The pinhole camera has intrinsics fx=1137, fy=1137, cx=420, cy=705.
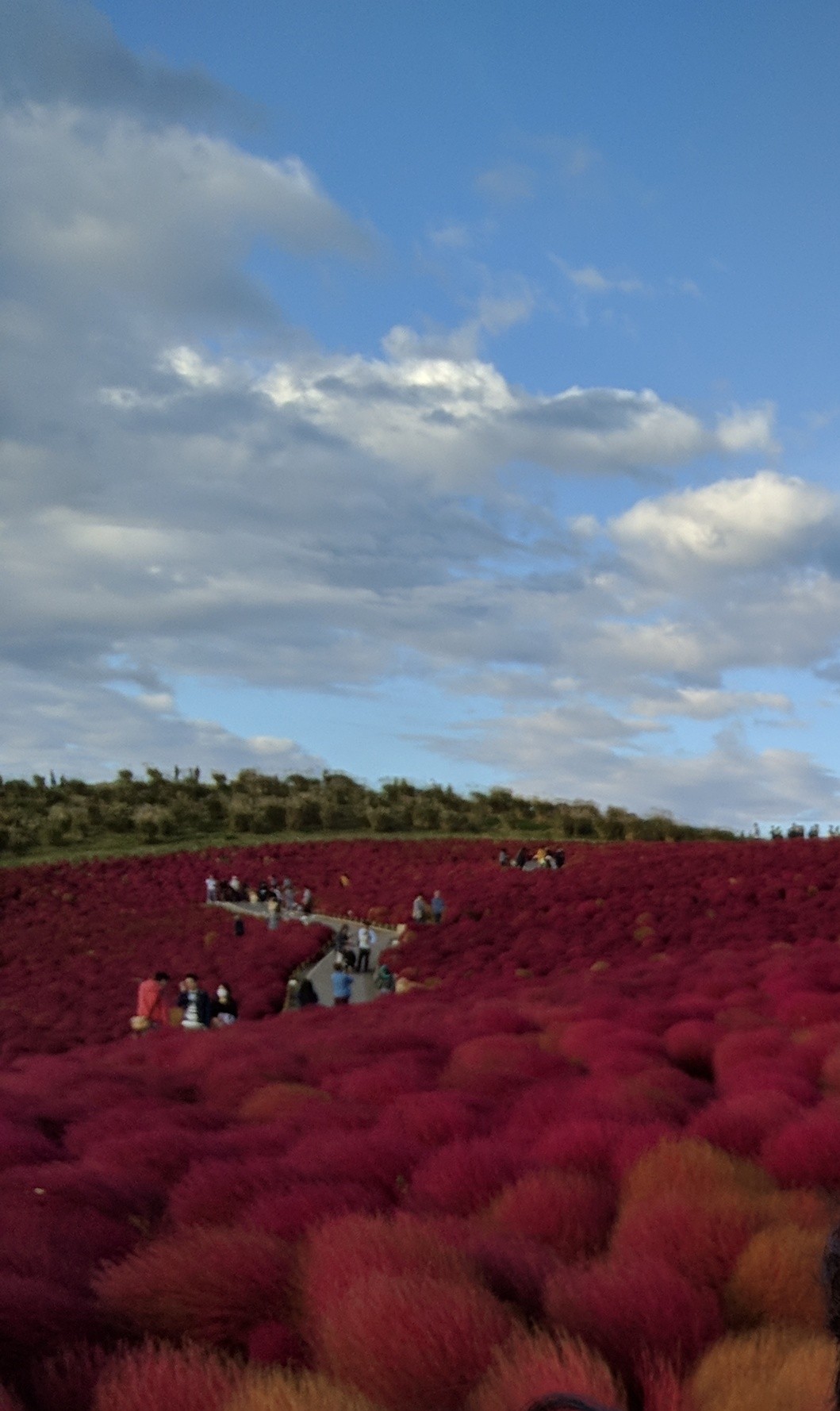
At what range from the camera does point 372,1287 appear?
7.72ft

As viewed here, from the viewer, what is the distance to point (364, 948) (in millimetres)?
18750

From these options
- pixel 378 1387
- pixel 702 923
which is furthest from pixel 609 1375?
pixel 702 923

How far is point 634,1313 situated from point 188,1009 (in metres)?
10.7

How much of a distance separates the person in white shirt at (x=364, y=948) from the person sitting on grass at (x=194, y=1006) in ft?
18.7

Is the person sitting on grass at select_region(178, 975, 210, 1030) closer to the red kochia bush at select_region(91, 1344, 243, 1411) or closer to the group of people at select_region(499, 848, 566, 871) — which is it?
the red kochia bush at select_region(91, 1344, 243, 1411)

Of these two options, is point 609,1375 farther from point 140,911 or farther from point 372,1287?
point 140,911

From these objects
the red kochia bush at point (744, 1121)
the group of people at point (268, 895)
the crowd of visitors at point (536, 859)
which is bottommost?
the group of people at point (268, 895)

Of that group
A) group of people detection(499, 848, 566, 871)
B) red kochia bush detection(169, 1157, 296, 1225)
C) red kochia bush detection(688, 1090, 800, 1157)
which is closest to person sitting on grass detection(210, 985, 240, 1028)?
red kochia bush detection(688, 1090, 800, 1157)

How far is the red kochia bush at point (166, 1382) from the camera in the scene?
207 centimetres

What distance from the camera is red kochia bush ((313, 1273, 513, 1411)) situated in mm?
2123

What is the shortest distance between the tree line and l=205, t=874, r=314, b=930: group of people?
1155 centimetres

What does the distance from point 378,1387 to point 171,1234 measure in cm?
112

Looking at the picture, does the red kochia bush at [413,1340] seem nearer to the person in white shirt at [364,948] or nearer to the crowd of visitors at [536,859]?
the person in white shirt at [364,948]

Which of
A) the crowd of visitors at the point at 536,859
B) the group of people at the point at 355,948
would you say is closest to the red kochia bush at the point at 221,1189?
the group of people at the point at 355,948
